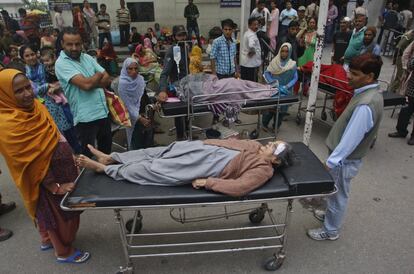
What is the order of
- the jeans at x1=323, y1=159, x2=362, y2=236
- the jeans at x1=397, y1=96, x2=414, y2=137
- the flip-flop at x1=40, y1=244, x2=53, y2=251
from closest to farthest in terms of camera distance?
the jeans at x1=323, y1=159, x2=362, y2=236
the flip-flop at x1=40, y1=244, x2=53, y2=251
the jeans at x1=397, y1=96, x2=414, y2=137

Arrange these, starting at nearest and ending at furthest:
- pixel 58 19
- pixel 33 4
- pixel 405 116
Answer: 1. pixel 405 116
2. pixel 58 19
3. pixel 33 4

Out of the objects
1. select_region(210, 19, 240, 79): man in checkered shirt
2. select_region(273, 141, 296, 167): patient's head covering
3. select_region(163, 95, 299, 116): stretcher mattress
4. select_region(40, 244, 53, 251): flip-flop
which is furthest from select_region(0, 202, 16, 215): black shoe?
select_region(210, 19, 240, 79): man in checkered shirt

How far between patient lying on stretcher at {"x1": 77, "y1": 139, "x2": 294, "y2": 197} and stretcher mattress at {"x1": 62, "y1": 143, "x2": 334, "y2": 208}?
56 mm

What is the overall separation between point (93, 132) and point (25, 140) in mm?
1184

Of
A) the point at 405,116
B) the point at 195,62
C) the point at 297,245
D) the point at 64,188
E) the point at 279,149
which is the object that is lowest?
the point at 297,245

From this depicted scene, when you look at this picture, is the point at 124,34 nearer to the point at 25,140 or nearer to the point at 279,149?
the point at 25,140

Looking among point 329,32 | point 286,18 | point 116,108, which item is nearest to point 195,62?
point 116,108

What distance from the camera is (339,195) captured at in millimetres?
2611

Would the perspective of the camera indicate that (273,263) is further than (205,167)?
Yes

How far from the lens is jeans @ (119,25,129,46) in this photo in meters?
10.4

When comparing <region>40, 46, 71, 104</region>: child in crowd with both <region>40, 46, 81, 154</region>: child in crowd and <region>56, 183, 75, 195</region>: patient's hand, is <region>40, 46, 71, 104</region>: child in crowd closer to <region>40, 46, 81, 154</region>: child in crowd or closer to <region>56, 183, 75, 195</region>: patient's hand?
<region>40, 46, 81, 154</region>: child in crowd

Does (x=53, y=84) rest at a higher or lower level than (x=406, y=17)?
lower

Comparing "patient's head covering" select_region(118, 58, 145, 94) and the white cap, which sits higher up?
"patient's head covering" select_region(118, 58, 145, 94)

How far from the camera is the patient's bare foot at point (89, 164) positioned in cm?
237
